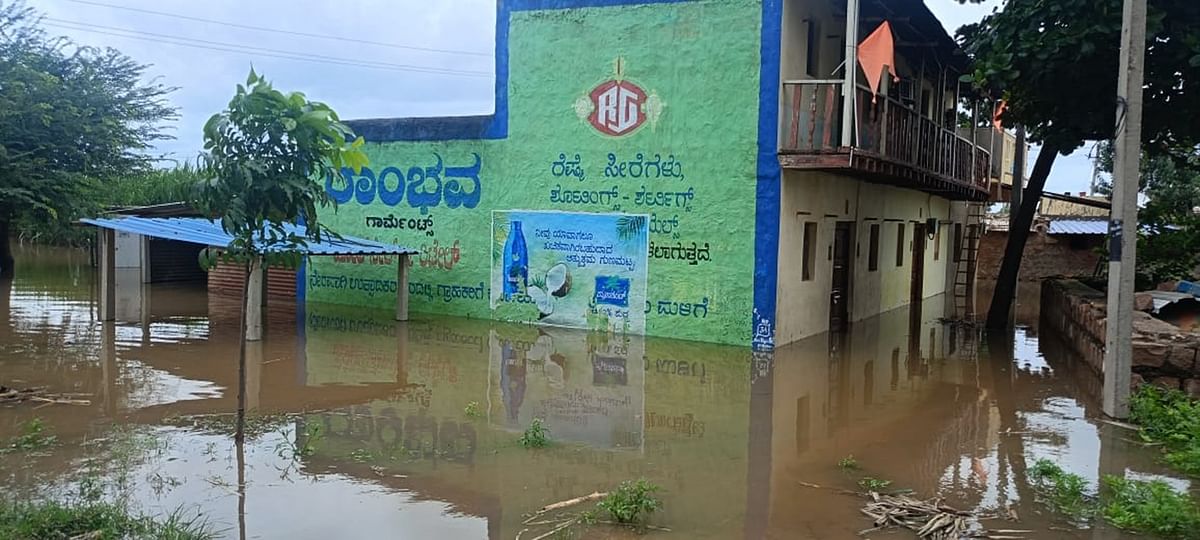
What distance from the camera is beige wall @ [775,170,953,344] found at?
1404 centimetres

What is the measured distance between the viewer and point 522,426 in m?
8.84

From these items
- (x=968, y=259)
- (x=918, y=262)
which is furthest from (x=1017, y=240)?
(x=968, y=259)

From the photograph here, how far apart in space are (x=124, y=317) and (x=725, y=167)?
35.8 ft

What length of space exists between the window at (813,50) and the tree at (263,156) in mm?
9305

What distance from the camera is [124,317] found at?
1638 cm

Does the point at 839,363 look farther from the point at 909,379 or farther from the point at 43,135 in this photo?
the point at 43,135

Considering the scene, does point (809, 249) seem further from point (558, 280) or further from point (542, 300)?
point (542, 300)

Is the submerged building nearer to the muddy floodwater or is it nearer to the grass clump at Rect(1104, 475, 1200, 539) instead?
the muddy floodwater

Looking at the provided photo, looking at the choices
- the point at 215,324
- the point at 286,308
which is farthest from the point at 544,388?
the point at 286,308

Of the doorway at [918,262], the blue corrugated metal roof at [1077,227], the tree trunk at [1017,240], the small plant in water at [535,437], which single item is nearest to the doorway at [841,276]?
the tree trunk at [1017,240]

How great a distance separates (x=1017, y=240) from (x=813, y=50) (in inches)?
213

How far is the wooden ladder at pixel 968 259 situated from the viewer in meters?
24.0

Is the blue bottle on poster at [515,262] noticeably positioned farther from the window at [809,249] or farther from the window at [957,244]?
the window at [957,244]

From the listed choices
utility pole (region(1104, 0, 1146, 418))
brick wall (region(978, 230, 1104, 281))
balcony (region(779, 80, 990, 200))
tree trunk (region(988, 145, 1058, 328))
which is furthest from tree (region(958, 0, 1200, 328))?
brick wall (region(978, 230, 1104, 281))
